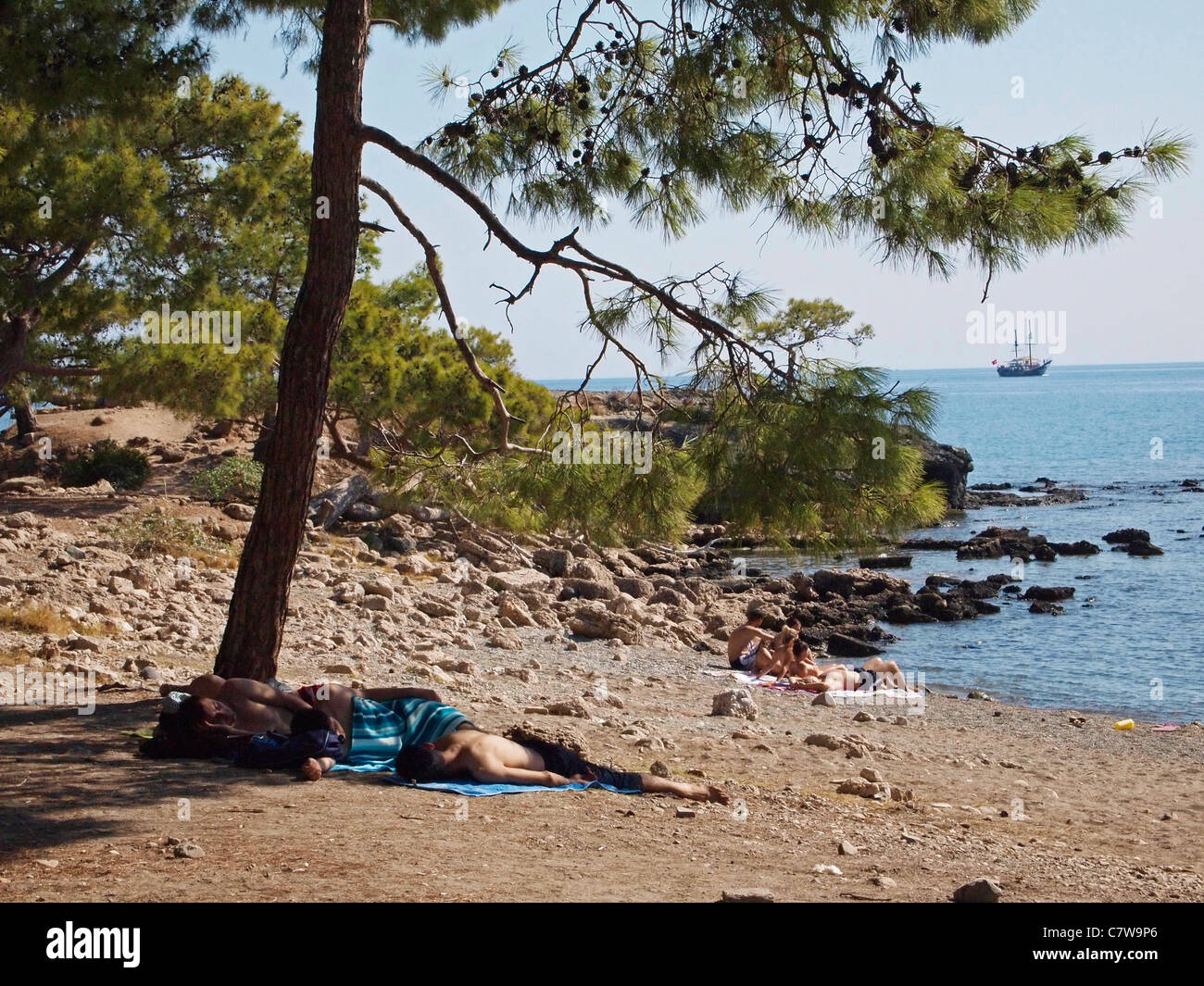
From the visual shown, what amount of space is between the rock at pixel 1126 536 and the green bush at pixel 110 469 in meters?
24.0

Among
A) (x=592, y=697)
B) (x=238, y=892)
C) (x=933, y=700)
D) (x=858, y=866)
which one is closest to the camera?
(x=238, y=892)

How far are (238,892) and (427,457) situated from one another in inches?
166

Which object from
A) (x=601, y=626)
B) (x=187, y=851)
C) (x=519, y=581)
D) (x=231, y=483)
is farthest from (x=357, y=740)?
(x=231, y=483)

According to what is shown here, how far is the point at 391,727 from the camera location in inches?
278

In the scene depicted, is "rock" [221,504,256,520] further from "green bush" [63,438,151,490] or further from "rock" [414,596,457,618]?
"rock" [414,596,457,618]

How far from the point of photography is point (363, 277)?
72.8ft

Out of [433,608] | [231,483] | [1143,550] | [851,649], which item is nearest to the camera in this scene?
[433,608]

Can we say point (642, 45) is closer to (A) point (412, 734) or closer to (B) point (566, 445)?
(B) point (566, 445)

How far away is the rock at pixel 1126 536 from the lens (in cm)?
3030

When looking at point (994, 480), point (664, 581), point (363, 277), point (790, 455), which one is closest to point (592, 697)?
point (790, 455)

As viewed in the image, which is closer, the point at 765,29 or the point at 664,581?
the point at 765,29

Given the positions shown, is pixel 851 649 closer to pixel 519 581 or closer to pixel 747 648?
pixel 747 648

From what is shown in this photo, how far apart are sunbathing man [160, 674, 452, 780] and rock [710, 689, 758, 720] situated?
15.0 ft

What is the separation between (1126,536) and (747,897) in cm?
2984
